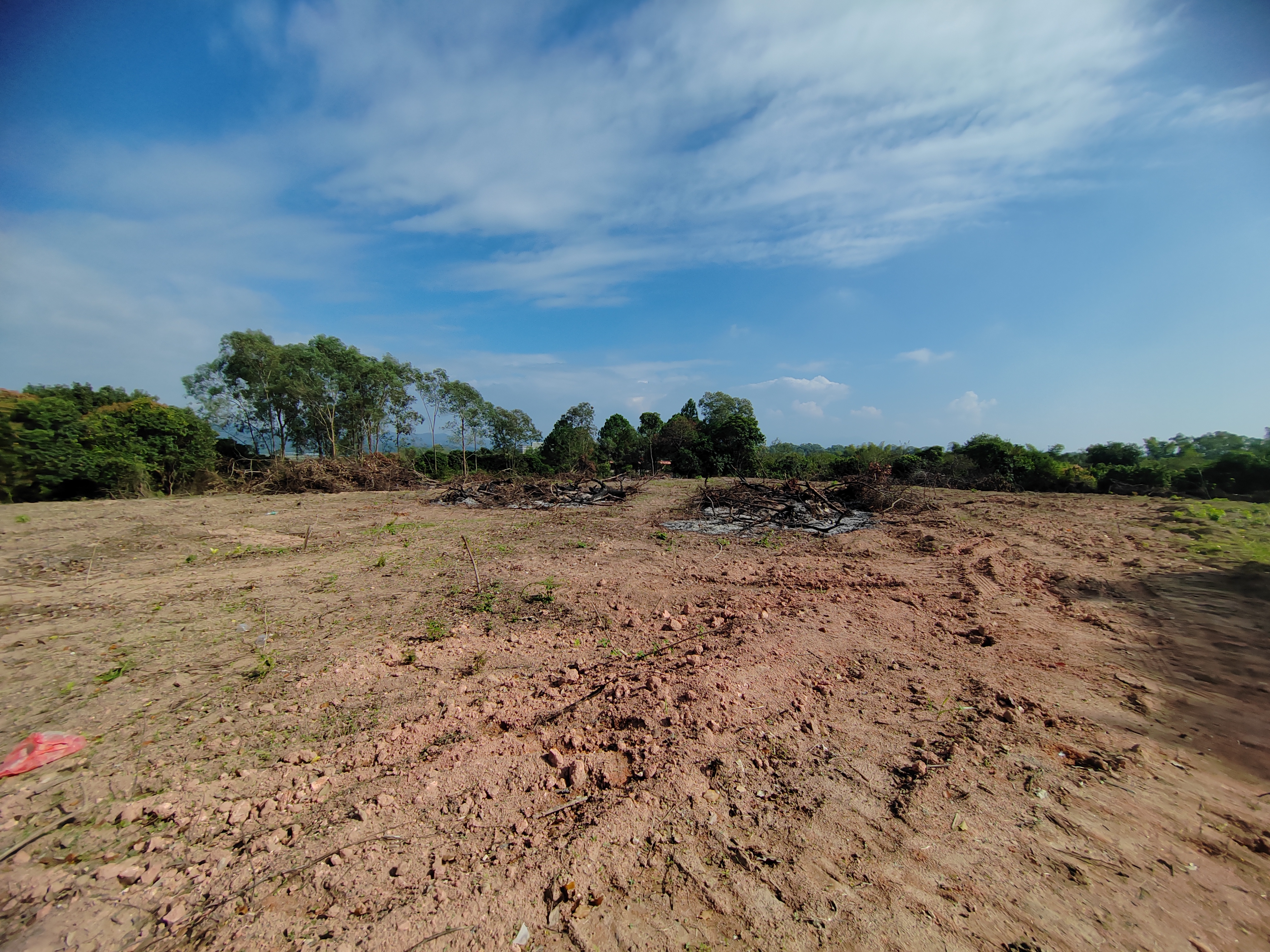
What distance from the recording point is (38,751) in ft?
8.55

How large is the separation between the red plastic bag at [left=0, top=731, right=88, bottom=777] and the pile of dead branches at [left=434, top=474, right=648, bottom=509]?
38.4 ft

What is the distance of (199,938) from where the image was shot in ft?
5.48

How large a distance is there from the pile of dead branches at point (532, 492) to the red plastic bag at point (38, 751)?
461 inches

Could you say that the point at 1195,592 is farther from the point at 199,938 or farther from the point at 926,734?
the point at 199,938

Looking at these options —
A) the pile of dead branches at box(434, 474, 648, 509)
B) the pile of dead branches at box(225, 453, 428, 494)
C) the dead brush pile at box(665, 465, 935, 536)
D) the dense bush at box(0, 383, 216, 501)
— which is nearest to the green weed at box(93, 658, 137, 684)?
the dead brush pile at box(665, 465, 935, 536)

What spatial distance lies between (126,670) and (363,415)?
96.1ft

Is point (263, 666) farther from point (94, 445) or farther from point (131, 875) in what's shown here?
point (94, 445)

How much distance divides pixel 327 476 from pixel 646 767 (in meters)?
20.6

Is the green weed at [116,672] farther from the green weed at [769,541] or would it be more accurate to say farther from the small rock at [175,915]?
the green weed at [769,541]

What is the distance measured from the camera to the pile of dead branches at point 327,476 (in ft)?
59.3

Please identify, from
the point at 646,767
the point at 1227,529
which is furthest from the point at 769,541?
the point at 1227,529

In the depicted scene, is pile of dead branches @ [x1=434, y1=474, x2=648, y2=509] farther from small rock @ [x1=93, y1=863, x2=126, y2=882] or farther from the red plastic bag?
small rock @ [x1=93, y1=863, x2=126, y2=882]

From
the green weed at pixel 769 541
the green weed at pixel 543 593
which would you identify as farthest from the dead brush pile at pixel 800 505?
the green weed at pixel 543 593

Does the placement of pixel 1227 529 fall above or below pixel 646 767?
above
